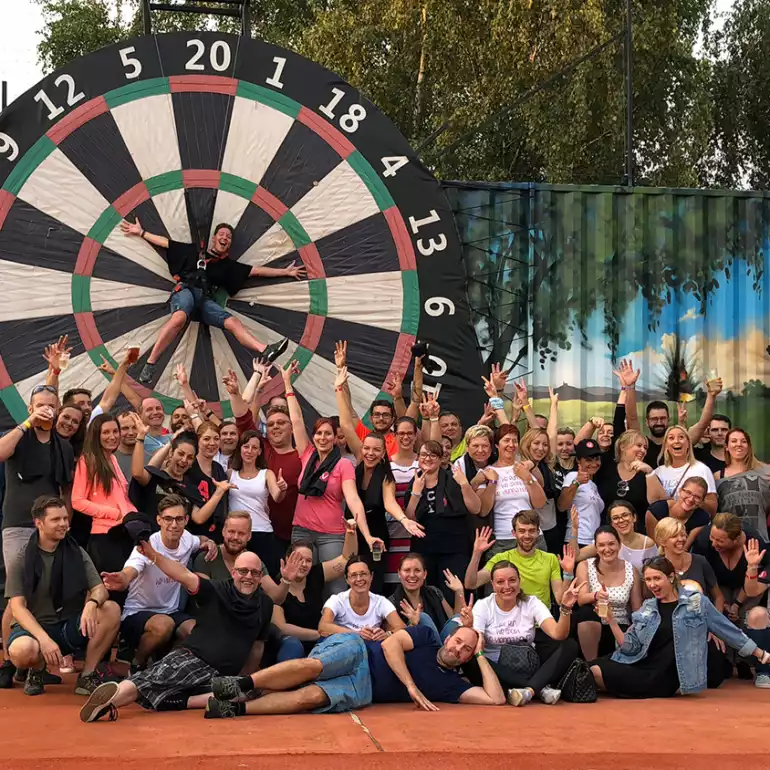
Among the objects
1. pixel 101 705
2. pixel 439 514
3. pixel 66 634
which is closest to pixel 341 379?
pixel 439 514

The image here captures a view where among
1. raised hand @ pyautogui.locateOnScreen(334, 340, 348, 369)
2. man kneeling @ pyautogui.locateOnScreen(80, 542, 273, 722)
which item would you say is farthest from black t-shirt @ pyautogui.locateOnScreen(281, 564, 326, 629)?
raised hand @ pyautogui.locateOnScreen(334, 340, 348, 369)

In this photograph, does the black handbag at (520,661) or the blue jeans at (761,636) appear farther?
the blue jeans at (761,636)

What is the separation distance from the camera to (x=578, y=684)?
721 centimetres

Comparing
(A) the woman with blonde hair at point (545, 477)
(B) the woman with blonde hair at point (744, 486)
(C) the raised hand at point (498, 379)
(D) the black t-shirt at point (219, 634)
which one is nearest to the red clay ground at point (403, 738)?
(D) the black t-shirt at point (219, 634)

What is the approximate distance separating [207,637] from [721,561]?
3495 millimetres

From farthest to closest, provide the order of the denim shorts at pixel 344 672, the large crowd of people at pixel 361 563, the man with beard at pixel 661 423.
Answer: the man with beard at pixel 661 423, the large crowd of people at pixel 361 563, the denim shorts at pixel 344 672

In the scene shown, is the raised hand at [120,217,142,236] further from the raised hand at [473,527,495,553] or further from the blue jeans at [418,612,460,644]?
the blue jeans at [418,612,460,644]

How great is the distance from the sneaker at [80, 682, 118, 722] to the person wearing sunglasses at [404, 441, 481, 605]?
7.47 feet

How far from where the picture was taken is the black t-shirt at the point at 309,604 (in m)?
7.48

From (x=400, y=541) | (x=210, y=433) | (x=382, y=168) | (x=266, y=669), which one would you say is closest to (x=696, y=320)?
(x=382, y=168)

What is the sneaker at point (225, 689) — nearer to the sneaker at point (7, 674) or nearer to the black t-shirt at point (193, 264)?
the sneaker at point (7, 674)

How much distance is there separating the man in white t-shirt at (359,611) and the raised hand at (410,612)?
0.06 m

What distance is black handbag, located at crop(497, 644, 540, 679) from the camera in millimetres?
7230

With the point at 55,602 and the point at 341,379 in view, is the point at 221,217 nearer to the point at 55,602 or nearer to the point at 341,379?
the point at 341,379
